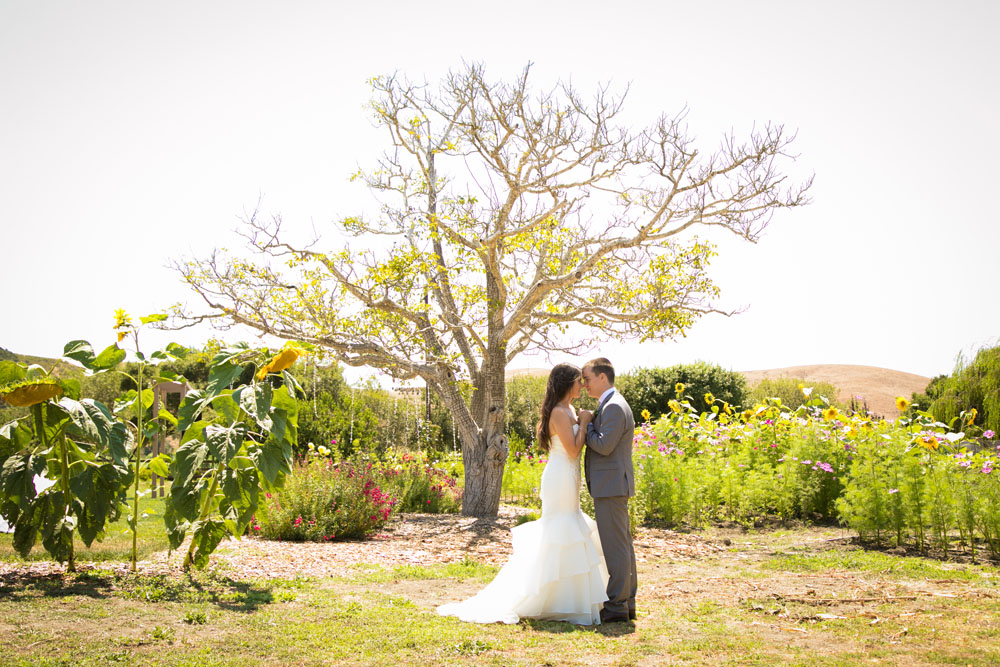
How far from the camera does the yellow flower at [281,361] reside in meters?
4.62

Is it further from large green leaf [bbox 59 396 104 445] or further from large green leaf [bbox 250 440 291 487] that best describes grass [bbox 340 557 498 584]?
large green leaf [bbox 59 396 104 445]

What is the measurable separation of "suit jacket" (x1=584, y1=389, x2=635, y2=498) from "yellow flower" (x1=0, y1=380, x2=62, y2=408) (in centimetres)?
345

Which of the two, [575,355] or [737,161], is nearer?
[737,161]

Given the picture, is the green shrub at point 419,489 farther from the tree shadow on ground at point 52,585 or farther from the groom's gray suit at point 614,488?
the groom's gray suit at point 614,488

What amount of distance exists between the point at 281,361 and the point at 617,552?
255 centimetres

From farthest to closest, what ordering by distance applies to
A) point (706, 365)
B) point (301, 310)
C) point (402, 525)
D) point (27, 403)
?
point (706, 365)
point (301, 310)
point (402, 525)
point (27, 403)

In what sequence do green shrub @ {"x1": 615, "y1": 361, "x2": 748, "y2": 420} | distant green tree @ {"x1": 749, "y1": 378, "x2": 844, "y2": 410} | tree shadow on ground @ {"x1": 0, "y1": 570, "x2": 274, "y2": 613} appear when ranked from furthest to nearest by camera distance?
distant green tree @ {"x1": 749, "y1": 378, "x2": 844, "y2": 410}, green shrub @ {"x1": 615, "y1": 361, "x2": 748, "y2": 420}, tree shadow on ground @ {"x1": 0, "y1": 570, "x2": 274, "y2": 613}

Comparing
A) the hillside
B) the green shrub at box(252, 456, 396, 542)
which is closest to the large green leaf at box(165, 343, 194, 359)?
the green shrub at box(252, 456, 396, 542)

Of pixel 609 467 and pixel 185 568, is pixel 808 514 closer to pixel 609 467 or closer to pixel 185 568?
pixel 609 467

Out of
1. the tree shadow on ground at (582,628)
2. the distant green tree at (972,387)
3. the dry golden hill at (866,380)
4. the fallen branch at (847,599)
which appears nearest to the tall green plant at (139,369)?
the tree shadow on ground at (582,628)

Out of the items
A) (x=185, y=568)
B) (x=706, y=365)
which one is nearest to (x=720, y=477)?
(x=185, y=568)

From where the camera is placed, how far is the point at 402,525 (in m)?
8.48

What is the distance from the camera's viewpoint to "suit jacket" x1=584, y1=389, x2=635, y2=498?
14.5 feet

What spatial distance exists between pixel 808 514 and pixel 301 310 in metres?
7.17
